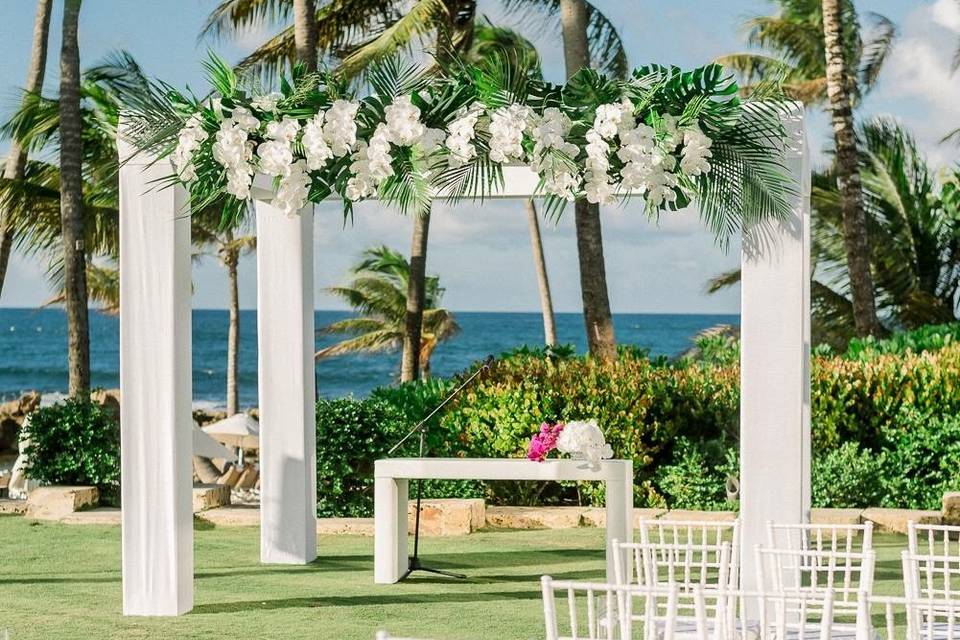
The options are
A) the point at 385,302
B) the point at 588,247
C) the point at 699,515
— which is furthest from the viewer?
the point at 385,302

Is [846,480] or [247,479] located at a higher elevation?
[846,480]

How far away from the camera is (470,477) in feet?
25.6

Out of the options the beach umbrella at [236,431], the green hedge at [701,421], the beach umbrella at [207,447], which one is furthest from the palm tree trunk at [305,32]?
the beach umbrella at [236,431]

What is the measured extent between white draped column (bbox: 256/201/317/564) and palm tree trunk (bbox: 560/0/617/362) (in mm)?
4837

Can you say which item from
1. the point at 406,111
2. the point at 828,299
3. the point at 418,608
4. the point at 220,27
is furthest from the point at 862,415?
the point at 220,27

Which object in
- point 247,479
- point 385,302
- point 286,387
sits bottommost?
point 247,479

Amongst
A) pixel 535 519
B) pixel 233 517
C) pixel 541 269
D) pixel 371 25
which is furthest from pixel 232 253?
pixel 535 519

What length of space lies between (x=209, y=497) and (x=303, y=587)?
3438mm

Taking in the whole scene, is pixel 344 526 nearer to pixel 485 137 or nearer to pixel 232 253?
pixel 485 137

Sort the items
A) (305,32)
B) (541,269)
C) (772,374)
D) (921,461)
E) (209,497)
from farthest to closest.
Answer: (541,269) < (305,32) < (209,497) < (921,461) < (772,374)

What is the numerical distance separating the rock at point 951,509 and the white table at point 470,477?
3.42 meters

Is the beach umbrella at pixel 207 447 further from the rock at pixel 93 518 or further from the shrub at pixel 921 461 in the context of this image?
the shrub at pixel 921 461

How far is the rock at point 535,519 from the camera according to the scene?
10.5 m

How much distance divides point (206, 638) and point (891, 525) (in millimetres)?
5614
